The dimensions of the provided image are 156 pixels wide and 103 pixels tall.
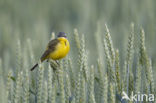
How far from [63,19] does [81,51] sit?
3.54 m

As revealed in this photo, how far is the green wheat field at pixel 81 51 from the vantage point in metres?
1.22

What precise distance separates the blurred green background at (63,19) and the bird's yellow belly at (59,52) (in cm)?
18

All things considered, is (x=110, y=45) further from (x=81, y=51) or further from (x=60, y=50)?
(x=60, y=50)

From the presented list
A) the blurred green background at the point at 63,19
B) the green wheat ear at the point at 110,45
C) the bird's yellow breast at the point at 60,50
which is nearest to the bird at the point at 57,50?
the bird's yellow breast at the point at 60,50

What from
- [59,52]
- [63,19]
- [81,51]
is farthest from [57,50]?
[63,19]

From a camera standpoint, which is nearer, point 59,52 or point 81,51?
point 81,51

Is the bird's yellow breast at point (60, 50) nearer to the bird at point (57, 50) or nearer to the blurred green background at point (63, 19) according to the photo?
the bird at point (57, 50)

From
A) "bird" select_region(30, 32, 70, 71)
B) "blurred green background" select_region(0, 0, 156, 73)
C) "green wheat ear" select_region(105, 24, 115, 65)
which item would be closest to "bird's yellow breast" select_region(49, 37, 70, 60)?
"bird" select_region(30, 32, 70, 71)

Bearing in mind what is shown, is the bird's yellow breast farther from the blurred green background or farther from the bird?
the blurred green background

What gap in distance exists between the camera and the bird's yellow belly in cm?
231

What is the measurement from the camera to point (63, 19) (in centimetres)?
480

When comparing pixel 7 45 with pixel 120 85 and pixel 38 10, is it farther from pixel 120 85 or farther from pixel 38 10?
pixel 120 85

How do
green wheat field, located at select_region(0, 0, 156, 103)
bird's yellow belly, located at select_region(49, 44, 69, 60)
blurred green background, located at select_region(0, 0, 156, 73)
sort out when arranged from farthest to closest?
1. blurred green background, located at select_region(0, 0, 156, 73)
2. bird's yellow belly, located at select_region(49, 44, 69, 60)
3. green wheat field, located at select_region(0, 0, 156, 103)

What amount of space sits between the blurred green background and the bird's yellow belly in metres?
0.18
